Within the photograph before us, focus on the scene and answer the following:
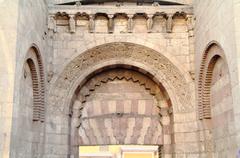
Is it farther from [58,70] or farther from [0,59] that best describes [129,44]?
[0,59]

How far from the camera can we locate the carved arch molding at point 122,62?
8.41 m

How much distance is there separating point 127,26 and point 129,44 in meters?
0.45

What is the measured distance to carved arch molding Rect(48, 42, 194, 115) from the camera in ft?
27.6

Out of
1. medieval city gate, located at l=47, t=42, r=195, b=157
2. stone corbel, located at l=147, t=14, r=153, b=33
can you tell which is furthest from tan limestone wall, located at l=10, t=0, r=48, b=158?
stone corbel, located at l=147, t=14, r=153, b=33

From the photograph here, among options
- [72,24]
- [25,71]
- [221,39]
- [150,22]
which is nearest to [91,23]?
[72,24]

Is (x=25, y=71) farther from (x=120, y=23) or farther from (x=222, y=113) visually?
(x=222, y=113)

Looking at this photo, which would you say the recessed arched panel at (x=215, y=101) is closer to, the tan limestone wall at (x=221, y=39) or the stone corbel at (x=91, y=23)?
the tan limestone wall at (x=221, y=39)

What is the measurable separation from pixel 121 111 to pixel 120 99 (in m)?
0.31

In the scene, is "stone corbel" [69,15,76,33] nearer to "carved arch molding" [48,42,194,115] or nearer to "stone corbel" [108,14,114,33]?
"carved arch molding" [48,42,194,115]

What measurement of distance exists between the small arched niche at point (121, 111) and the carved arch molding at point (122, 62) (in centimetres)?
28

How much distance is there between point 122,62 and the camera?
884cm

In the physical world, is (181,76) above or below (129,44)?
below

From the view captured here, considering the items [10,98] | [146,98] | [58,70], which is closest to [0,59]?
[10,98]

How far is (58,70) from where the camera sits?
8.50 meters
